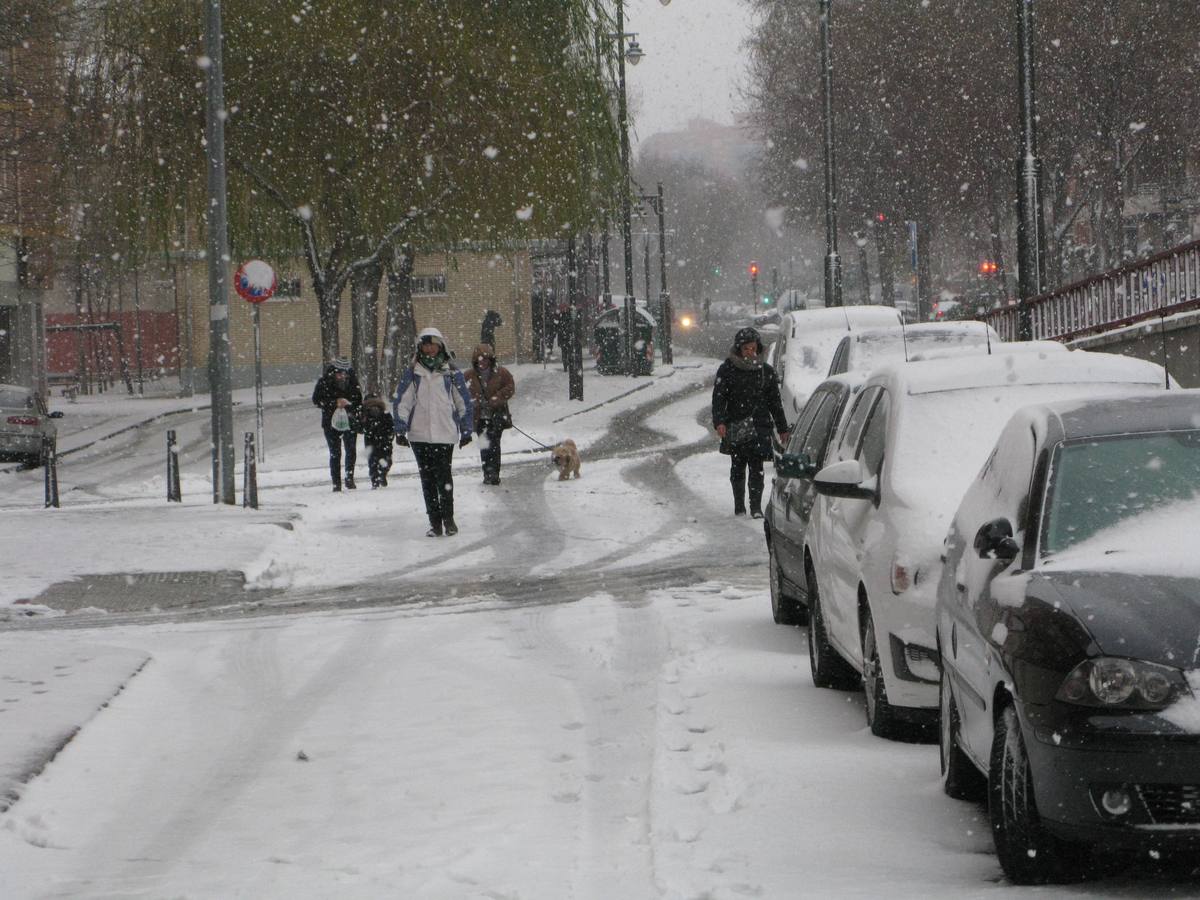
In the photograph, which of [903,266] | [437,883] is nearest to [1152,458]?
[437,883]

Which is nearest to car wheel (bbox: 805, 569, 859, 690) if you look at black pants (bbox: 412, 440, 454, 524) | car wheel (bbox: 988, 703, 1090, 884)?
car wheel (bbox: 988, 703, 1090, 884)

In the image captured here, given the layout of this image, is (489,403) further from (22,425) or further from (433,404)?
(22,425)

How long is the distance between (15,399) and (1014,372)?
25019mm

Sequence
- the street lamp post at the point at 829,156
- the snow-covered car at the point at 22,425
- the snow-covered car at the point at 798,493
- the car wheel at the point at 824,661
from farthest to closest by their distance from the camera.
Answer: the street lamp post at the point at 829,156
the snow-covered car at the point at 22,425
the snow-covered car at the point at 798,493
the car wheel at the point at 824,661

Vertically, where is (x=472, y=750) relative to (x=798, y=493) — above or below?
below

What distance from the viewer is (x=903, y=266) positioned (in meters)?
81.9

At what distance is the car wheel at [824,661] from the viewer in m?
8.56

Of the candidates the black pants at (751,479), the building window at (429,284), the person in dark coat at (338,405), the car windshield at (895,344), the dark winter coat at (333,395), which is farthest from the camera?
the building window at (429,284)

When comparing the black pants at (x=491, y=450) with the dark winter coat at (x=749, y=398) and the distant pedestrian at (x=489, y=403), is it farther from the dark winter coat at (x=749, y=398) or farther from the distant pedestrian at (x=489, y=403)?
the dark winter coat at (x=749, y=398)

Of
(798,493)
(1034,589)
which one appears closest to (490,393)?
(798,493)

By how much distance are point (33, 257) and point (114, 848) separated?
1692 inches

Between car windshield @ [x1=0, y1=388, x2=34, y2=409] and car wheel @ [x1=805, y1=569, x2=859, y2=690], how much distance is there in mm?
23951

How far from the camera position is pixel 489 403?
2258 cm

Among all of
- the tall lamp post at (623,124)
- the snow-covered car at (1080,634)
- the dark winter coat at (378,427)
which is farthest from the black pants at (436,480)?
the tall lamp post at (623,124)
